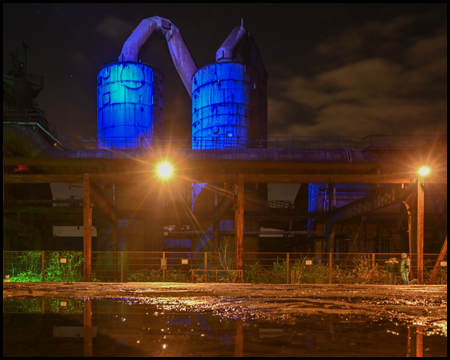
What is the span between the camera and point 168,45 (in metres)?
28.8

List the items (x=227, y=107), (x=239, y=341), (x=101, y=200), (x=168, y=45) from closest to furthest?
(x=239, y=341)
(x=101, y=200)
(x=227, y=107)
(x=168, y=45)

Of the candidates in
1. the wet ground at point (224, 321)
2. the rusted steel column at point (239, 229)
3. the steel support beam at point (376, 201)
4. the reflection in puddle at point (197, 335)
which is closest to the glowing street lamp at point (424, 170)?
the steel support beam at point (376, 201)

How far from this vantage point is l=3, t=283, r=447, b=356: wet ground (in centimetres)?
566

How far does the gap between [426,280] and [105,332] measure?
47.3 ft

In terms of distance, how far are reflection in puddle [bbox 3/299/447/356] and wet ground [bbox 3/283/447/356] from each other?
0.6 inches

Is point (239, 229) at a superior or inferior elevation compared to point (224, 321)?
superior

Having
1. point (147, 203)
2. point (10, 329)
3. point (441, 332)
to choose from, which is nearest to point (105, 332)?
point (10, 329)

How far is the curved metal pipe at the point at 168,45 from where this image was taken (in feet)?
87.7

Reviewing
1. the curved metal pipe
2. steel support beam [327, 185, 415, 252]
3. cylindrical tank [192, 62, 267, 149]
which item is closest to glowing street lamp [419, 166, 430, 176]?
steel support beam [327, 185, 415, 252]

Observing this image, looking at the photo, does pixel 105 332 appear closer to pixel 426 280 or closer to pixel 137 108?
pixel 426 280

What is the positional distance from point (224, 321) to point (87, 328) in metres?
2.55

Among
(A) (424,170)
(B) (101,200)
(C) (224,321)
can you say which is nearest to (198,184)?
(B) (101,200)

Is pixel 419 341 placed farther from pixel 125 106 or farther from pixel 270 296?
pixel 125 106

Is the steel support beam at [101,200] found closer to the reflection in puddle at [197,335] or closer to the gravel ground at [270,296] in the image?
the gravel ground at [270,296]
